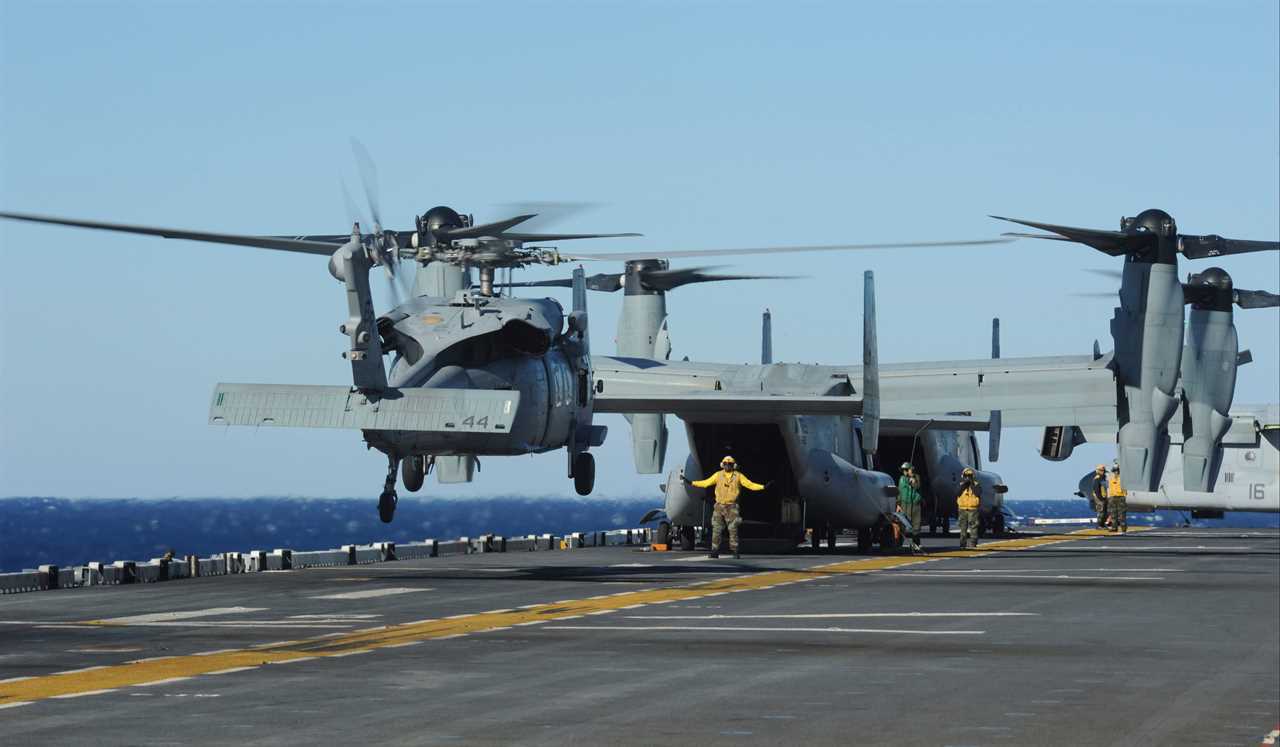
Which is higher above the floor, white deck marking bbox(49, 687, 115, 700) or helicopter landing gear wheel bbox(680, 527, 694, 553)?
helicopter landing gear wheel bbox(680, 527, 694, 553)

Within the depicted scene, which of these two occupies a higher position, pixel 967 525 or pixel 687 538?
pixel 967 525

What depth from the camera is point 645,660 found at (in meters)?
16.8

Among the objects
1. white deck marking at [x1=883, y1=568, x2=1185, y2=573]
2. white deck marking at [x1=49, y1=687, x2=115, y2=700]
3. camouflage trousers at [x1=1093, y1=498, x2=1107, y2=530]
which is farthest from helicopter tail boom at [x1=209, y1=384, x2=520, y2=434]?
camouflage trousers at [x1=1093, y1=498, x2=1107, y2=530]

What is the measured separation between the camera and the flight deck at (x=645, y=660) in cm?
1227

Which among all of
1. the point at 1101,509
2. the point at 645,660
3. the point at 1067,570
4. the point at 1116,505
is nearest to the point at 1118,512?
the point at 1116,505

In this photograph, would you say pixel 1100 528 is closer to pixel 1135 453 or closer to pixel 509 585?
pixel 1135 453

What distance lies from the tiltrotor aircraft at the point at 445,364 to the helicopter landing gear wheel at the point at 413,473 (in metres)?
0.02

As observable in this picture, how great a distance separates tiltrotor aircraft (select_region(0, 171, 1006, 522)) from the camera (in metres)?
28.2

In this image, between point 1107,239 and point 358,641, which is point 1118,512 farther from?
point 358,641

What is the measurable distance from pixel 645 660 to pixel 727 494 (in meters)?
19.0

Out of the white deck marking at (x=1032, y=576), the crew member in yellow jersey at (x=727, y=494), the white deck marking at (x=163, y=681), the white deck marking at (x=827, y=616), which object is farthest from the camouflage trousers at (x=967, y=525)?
the white deck marking at (x=163, y=681)

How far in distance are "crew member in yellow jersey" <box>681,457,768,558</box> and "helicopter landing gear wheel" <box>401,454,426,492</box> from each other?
5.91 m

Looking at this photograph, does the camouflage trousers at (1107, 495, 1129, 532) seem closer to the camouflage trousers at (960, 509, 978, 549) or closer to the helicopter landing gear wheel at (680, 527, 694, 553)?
the camouflage trousers at (960, 509, 978, 549)

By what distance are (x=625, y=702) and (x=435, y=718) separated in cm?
165
